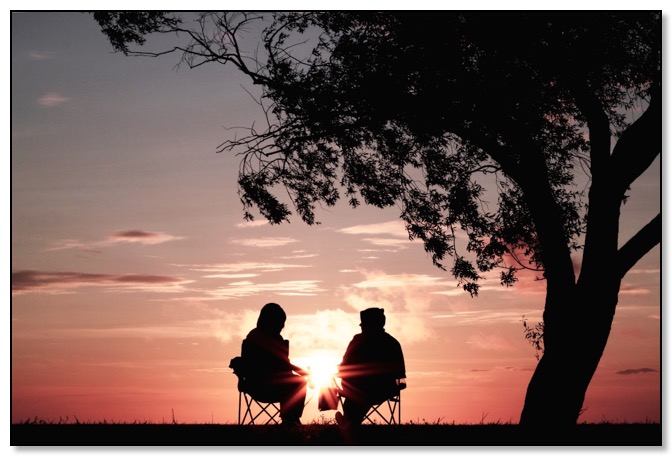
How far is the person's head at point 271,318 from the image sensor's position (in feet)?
42.5

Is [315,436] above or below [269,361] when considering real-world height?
below

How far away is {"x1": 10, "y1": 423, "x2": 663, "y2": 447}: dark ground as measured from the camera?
11.7m

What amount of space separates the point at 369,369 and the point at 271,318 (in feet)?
4.82

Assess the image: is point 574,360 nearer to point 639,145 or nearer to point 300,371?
point 639,145

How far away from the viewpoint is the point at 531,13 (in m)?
12.7

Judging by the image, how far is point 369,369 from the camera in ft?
42.1

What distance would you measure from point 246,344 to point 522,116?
15.9 ft

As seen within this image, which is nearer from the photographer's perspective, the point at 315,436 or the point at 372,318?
the point at 315,436

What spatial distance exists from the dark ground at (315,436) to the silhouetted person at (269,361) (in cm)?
48

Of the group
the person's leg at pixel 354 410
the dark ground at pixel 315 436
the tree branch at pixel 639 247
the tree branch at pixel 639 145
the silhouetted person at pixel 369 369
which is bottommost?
the dark ground at pixel 315 436

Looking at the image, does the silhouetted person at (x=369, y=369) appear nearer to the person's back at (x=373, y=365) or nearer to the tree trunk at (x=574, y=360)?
the person's back at (x=373, y=365)

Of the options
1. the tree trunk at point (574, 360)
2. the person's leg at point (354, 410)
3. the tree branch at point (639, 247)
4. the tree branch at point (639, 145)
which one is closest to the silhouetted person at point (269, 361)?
the person's leg at point (354, 410)

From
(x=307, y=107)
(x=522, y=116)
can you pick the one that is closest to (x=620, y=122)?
(x=522, y=116)

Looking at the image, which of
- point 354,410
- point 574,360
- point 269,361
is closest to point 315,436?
point 354,410
